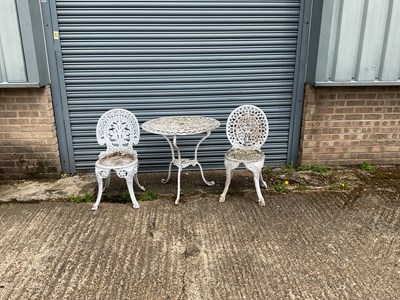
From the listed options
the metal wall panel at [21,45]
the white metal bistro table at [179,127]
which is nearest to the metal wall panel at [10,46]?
the metal wall panel at [21,45]

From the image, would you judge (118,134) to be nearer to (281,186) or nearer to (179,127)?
(179,127)

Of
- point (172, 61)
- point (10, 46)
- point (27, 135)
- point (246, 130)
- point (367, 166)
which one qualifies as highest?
point (10, 46)

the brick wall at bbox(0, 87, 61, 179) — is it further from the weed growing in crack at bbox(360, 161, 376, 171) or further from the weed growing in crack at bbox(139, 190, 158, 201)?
the weed growing in crack at bbox(360, 161, 376, 171)

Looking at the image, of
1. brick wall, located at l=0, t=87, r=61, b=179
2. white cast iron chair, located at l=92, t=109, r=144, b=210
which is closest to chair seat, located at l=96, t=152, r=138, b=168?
white cast iron chair, located at l=92, t=109, r=144, b=210

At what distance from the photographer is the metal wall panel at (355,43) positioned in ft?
11.9

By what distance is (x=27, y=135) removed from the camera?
3.95 m

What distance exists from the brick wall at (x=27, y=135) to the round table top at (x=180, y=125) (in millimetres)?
1193

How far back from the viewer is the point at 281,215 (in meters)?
3.35

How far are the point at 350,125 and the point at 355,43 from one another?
1.01 m

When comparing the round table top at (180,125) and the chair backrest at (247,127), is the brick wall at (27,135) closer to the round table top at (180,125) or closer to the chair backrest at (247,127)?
the round table top at (180,125)

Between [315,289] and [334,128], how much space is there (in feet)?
7.82

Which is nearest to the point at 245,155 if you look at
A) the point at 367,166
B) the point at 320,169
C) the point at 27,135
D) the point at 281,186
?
the point at 281,186

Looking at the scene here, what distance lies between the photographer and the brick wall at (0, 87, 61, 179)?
3807mm

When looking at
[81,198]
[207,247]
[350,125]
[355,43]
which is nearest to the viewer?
[207,247]
